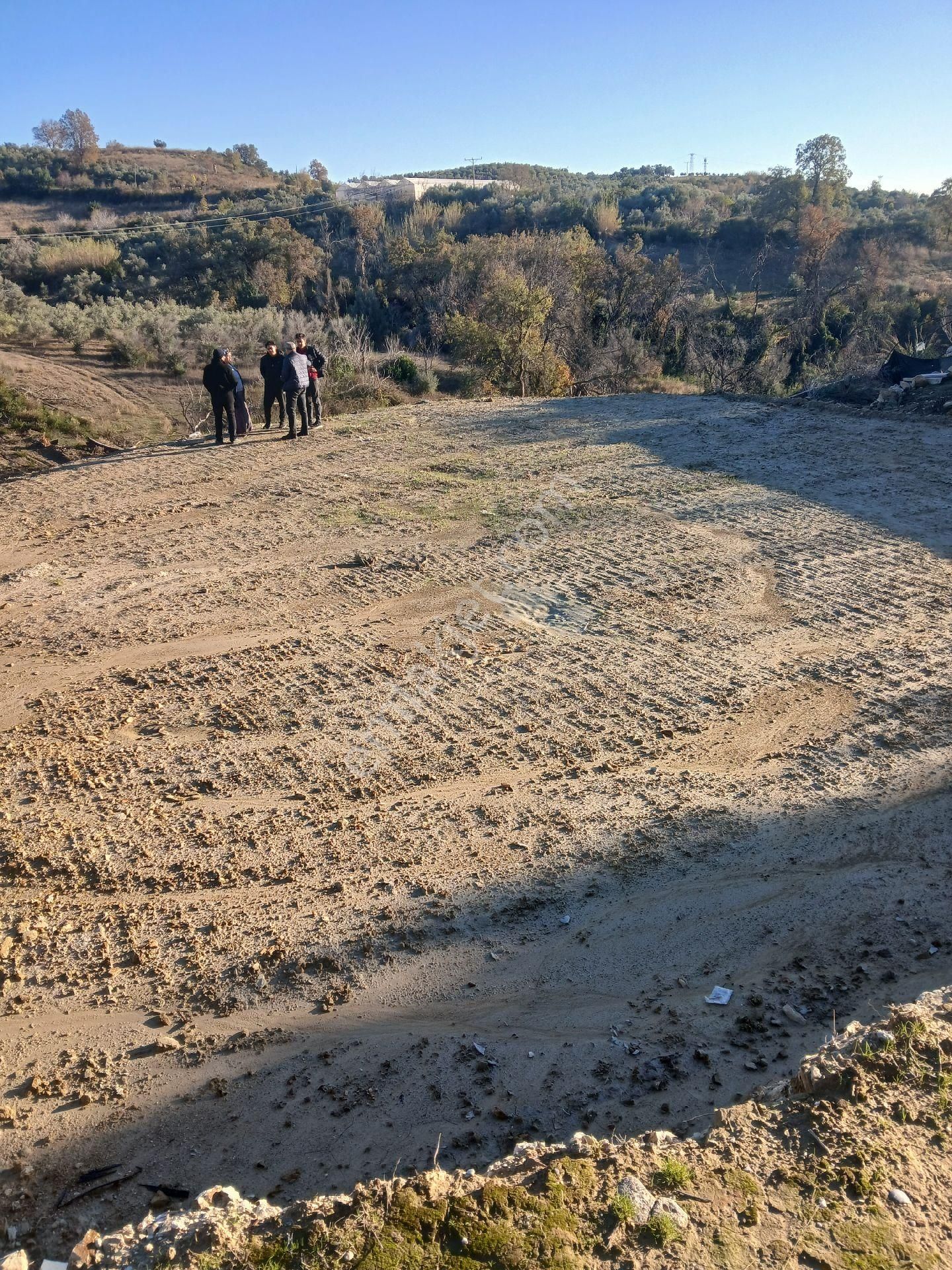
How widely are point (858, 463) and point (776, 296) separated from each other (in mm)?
34975

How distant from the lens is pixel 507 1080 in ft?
12.3

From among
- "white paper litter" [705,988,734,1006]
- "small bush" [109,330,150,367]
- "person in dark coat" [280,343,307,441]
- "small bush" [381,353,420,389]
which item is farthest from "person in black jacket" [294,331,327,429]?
"white paper litter" [705,988,734,1006]

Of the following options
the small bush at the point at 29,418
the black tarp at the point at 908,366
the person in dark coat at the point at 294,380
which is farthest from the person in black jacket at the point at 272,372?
the black tarp at the point at 908,366

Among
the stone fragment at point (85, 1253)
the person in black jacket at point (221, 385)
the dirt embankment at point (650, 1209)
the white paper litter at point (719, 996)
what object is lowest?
the white paper litter at point (719, 996)

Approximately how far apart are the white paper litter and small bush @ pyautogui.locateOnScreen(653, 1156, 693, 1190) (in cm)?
121

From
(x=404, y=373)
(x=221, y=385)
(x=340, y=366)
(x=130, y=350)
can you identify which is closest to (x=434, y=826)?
(x=221, y=385)

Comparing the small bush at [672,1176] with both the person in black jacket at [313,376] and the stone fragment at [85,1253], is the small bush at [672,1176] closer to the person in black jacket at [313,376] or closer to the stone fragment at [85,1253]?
the stone fragment at [85,1253]

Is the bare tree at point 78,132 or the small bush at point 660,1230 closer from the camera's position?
the small bush at point 660,1230

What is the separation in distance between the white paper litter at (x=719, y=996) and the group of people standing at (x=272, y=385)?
11.2 metres

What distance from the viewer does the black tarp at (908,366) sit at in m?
17.2

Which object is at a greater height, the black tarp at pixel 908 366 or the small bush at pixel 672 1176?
the black tarp at pixel 908 366

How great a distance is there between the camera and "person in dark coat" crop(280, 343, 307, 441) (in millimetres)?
13234

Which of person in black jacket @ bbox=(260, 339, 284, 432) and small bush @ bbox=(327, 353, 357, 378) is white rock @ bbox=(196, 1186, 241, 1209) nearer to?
person in black jacket @ bbox=(260, 339, 284, 432)

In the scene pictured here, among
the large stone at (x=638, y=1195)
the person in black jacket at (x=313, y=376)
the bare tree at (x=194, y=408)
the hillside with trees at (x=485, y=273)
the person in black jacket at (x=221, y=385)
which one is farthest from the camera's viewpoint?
the hillside with trees at (x=485, y=273)
